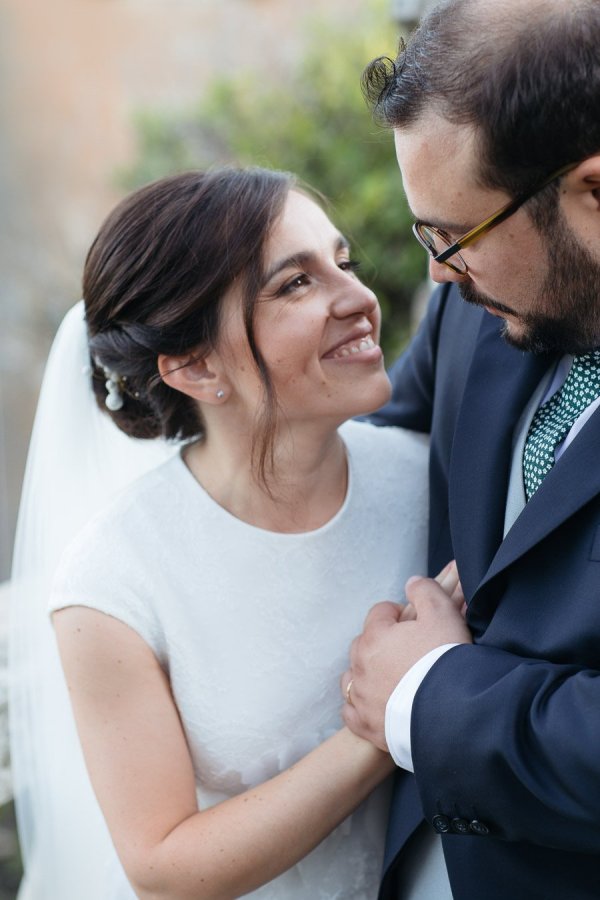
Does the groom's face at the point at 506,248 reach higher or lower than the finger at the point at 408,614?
higher

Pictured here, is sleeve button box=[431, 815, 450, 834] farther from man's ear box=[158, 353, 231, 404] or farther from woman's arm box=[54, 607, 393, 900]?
man's ear box=[158, 353, 231, 404]

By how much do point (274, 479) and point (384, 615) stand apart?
0.46m

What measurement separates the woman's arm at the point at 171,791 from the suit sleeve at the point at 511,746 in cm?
33

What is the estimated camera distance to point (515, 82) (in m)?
1.67

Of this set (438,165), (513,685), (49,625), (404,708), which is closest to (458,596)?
(404,708)

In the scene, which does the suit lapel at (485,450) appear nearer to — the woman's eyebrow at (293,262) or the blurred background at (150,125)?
the woman's eyebrow at (293,262)

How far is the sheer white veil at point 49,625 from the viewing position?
8.97ft

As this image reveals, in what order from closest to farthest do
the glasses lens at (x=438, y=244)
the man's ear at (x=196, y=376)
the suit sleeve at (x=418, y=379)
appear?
the glasses lens at (x=438, y=244)
the man's ear at (x=196, y=376)
the suit sleeve at (x=418, y=379)

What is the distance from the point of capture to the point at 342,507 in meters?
2.55

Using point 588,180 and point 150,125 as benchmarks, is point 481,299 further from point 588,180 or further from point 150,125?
point 150,125

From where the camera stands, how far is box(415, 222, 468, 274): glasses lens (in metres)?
1.89

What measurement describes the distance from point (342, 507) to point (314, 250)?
2.10 feet

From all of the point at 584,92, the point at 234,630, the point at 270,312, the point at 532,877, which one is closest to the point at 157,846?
the point at 234,630

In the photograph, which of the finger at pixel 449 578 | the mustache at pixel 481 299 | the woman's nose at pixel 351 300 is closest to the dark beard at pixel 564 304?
the mustache at pixel 481 299
